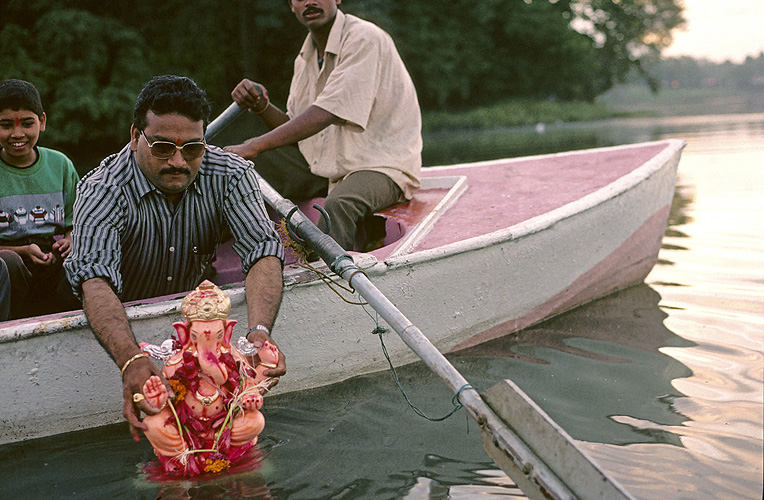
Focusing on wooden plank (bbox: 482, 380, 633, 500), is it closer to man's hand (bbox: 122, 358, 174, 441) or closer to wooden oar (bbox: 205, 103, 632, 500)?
wooden oar (bbox: 205, 103, 632, 500)

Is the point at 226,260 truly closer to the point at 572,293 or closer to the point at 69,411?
the point at 69,411

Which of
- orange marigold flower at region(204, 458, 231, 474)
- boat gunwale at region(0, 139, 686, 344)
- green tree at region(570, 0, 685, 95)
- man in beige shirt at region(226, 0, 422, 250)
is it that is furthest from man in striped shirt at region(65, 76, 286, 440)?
green tree at region(570, 0, 685, 95)

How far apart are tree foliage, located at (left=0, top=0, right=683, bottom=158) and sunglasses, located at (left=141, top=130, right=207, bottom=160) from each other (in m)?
8.05

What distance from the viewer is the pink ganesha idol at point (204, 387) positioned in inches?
82.0

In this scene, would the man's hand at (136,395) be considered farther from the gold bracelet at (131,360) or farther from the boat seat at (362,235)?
the boat seat at (362,235)

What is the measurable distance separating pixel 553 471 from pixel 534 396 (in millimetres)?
1090

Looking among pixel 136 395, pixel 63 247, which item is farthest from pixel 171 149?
pixel 63 247

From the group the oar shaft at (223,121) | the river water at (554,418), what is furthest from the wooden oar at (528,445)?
the oar shaft at (223,121)

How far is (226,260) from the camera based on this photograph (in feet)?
12.8

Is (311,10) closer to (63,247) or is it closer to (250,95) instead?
(250,95)

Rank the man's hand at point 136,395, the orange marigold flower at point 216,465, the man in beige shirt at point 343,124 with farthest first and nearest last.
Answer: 1. the man in beige shirt at point 343,124
2. the orange marigold flower at point 216,465
3. the man's hand at point 136,395

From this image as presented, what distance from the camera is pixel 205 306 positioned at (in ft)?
6.82

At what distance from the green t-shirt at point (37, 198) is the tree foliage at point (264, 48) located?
7.20m

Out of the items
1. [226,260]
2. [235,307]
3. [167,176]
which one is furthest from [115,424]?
[226,260]
